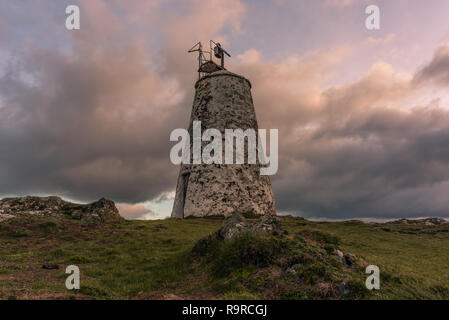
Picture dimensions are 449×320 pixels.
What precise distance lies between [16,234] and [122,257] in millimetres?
9966

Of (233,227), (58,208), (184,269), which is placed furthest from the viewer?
(58,208)

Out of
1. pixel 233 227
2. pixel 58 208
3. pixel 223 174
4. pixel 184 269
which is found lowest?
pixel 184 269

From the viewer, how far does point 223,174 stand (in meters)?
32.4

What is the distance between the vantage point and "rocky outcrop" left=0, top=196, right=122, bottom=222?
1005 inches

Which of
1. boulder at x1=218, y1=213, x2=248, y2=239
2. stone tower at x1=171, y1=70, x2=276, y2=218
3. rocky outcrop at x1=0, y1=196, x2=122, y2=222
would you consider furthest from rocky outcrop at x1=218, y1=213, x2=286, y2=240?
stone tower at x1=171, y1=70, x2=276, y2=218

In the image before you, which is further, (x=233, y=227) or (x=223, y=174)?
(x=223, y=174)

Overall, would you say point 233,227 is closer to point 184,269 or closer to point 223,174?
point 184,269

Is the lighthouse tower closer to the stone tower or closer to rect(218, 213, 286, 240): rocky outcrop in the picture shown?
the stone tower

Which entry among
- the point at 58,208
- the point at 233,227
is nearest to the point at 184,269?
the point at 233,227

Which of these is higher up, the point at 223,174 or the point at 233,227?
the point at 223,174

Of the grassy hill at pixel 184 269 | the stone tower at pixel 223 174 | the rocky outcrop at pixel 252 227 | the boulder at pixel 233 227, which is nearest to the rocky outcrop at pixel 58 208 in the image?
the grassy hill at pixel 184 269

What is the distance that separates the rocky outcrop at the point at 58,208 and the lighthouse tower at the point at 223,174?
29.1 ft
